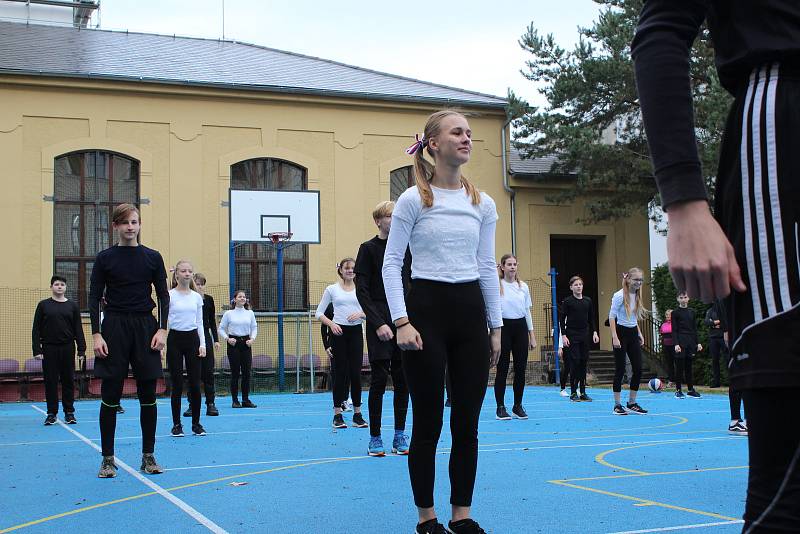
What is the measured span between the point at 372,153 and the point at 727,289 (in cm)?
2405

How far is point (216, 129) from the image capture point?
2434cm

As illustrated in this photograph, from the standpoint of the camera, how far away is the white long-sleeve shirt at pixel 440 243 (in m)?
4.70

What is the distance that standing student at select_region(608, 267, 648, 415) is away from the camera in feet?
43.8

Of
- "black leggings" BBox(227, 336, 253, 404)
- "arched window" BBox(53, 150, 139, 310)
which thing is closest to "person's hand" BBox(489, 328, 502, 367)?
"black leggings" BBox(227, 336, 253, 404)

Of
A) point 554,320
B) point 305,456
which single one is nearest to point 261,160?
point 554,320

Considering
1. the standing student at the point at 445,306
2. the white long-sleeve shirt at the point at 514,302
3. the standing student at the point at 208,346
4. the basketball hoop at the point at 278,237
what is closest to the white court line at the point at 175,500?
the standing student at the point at 445,306

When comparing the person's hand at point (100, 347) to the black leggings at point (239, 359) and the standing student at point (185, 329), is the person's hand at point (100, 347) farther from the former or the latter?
the black leggings at point (239, 359)

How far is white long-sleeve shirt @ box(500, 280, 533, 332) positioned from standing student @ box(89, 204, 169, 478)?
6258 mm

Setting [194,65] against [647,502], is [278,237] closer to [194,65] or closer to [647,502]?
[194,65]

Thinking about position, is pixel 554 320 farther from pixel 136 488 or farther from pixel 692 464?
pixel 136 488

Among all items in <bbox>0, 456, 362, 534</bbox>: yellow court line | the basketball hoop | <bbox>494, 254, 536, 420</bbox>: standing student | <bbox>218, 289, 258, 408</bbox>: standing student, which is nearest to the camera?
<bbox>0, 456, 362, 534</bbox>: yellow court line

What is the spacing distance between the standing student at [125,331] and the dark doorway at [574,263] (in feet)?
68.9

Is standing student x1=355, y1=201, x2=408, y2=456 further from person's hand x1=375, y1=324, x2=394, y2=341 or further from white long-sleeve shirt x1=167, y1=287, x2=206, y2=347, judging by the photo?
white long-sleeve shirt x1=167, y1=287, x2=206, y2=347

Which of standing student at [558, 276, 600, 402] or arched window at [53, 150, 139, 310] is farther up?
arched window at [53, 150, 139, 310]
